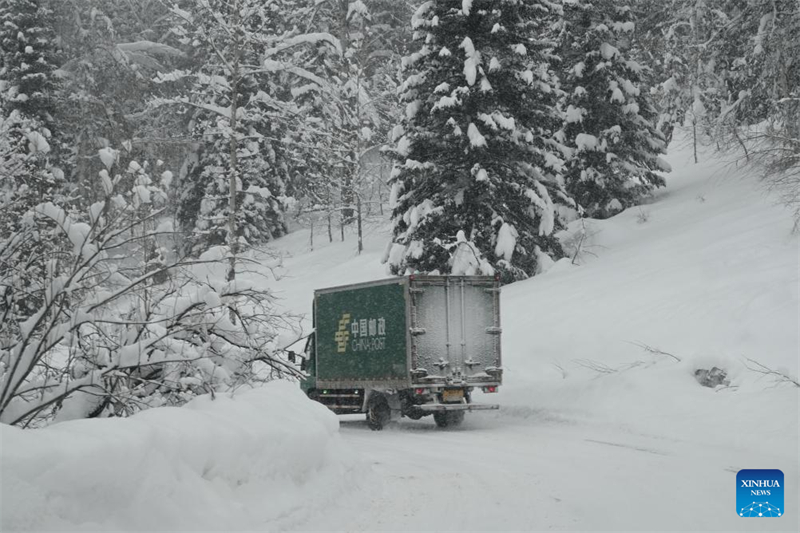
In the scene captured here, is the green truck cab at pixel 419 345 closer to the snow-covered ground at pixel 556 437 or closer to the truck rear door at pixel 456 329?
the truck rear door at pixel 456 329

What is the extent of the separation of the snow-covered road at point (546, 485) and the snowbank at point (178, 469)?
422 millimetres

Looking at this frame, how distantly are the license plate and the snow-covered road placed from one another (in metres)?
1.26

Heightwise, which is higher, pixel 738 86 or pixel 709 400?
pixel 738 86

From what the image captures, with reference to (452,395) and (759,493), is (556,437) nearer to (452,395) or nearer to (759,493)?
(452,395)

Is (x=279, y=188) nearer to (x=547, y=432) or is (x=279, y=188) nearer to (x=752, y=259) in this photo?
(x=752, y=259)

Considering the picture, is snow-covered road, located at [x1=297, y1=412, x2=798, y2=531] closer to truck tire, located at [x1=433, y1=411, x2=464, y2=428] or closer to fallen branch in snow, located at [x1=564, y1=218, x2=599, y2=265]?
truck tire, located at [x1=433, y1=411, x2=464, y2=428]

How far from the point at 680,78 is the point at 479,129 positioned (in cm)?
1208

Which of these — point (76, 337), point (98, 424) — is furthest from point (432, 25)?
point (98, 424)

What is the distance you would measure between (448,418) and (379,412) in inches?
54.4

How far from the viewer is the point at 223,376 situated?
28.7 feet

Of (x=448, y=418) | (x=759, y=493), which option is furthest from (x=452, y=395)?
(x=759, y=493)

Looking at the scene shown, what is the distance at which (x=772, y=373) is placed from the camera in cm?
1552

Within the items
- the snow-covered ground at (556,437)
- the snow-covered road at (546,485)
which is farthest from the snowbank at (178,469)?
the snow-covered road at (546,485)

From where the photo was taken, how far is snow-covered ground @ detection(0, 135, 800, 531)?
246 inches
